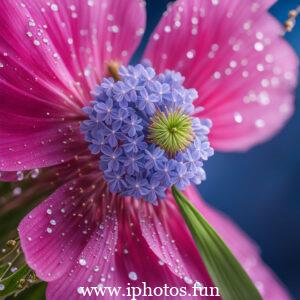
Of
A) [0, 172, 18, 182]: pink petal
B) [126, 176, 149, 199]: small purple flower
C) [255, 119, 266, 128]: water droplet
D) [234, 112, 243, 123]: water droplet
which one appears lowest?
[126, 176, 149, 199]: small purple flower

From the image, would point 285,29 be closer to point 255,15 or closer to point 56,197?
point 255,15

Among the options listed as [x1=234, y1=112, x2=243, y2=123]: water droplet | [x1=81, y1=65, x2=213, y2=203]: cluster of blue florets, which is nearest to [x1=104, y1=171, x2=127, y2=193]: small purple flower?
[x1=81, y1=65, x2=213, y2=203]: cluster of blue florets

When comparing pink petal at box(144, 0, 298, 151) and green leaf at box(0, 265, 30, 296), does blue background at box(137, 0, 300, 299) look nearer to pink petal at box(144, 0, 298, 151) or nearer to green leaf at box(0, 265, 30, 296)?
pink petal at box(144, 0, 298, 151)

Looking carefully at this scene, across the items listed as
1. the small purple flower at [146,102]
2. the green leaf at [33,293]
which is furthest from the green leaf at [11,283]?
the small purple flower at [146,102]

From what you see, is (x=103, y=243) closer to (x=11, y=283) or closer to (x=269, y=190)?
(x=11, y=283)

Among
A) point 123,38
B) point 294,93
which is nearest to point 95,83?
point 123,38

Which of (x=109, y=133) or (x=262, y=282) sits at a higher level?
(x=109, y=133)
